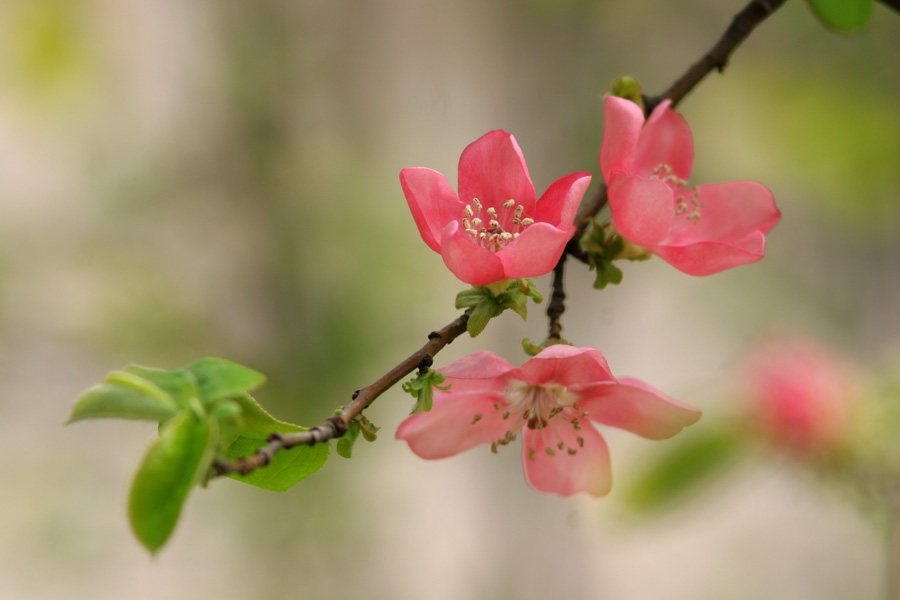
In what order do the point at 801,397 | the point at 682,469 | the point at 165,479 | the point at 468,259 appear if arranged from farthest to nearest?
the point at 801,397 < the point at 682,469 < the point at 468,259 < the point at 165,479

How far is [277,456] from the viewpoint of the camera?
0.34 meters

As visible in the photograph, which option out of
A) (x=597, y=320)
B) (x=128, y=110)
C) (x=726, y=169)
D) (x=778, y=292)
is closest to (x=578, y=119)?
(x=726, y=169)

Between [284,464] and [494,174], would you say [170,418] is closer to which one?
[284,464]

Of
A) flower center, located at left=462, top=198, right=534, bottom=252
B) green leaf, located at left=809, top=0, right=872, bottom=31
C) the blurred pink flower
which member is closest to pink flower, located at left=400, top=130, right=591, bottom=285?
flower center, located at left=462, top=198, right=534, bottom=252

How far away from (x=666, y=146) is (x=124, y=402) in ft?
1.25

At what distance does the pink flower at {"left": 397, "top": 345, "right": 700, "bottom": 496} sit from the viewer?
0.37 metres

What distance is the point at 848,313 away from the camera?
1.83 m

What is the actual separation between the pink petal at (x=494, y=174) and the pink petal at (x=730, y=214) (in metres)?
0.13

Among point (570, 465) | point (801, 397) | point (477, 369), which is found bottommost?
point (801, 397)

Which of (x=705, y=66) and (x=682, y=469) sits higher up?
(x=705, y=66)

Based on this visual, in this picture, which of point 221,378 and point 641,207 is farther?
point 641,207

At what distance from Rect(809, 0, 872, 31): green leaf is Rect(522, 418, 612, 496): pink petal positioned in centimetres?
31

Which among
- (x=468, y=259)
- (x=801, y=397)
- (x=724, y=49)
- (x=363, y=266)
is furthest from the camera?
(x=363, y=266)

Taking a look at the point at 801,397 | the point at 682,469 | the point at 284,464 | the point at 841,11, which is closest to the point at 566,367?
the point at 284,464
